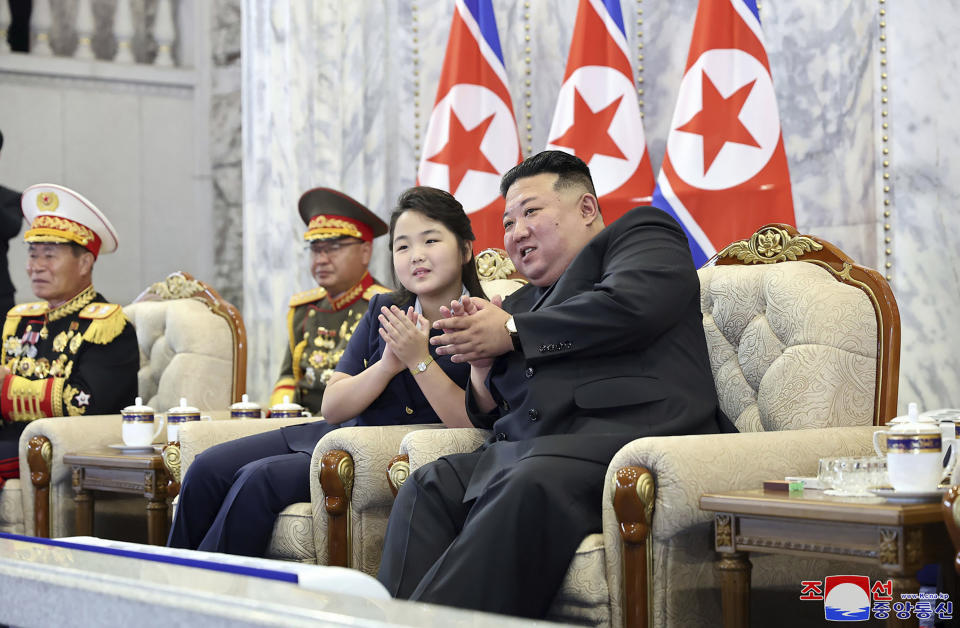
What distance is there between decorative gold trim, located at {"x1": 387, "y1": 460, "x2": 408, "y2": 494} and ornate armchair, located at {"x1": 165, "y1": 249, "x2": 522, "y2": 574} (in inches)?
6.2

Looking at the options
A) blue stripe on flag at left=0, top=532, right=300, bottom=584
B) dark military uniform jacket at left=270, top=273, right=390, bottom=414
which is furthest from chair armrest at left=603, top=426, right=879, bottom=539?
dark military uniform jacket at left=270, top=273, right=390, bottom=414

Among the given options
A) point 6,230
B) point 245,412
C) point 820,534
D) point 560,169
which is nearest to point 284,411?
point 245,412

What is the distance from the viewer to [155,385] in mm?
4602

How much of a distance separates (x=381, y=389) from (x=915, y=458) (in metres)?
1.53

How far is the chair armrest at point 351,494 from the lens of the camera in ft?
9.10

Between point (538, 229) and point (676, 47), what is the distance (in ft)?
6.71

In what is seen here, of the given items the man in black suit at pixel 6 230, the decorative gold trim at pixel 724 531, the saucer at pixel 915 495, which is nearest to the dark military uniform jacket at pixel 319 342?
the man in black suit at pixel 6 230

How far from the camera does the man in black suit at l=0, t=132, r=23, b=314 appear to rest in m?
5.44

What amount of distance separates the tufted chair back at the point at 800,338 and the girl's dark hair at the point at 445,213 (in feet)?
2.19

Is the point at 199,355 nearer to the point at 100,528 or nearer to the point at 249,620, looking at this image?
the point at 100,528

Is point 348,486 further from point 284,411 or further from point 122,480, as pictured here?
point 122,480

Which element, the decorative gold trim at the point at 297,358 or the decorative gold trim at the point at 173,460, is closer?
the decorative gold trim at the point at 173,460

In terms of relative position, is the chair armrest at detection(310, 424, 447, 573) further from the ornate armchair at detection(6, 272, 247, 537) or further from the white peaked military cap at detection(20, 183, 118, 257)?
the white peaked military cap at detection(20, 183, 118, 257)

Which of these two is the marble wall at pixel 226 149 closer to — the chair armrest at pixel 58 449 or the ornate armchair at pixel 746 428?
the chair armrest at pixel 58 449
